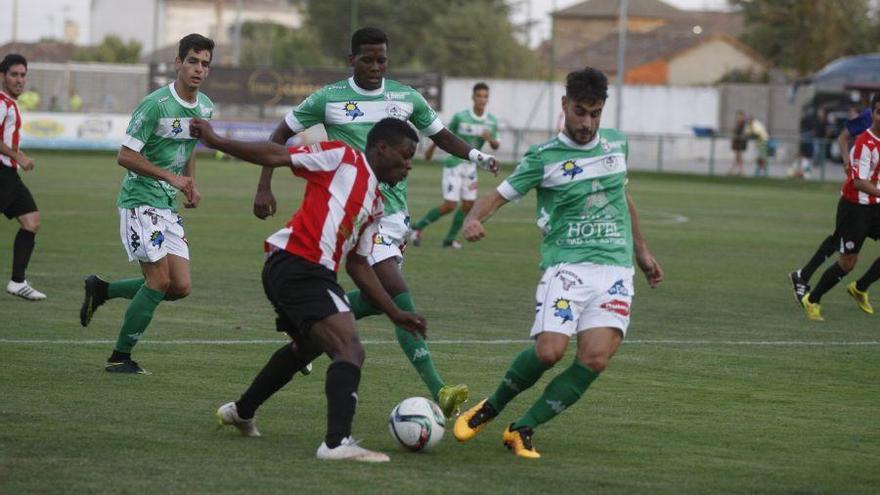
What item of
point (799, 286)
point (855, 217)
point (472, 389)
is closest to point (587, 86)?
point (472, 389)

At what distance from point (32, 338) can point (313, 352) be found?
455 cm

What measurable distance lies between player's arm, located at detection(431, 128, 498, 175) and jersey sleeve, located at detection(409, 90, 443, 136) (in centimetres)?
7

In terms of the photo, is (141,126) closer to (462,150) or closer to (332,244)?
(462,150)

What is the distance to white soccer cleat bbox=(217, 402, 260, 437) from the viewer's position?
7859 millimetres

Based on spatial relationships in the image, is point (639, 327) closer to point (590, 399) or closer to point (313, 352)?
point (590, 399)

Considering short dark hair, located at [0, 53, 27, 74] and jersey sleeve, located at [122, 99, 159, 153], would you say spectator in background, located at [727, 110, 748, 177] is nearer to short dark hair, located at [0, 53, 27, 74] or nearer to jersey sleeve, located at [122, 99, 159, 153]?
short dark hair, located at [0, 53, 27, 74]

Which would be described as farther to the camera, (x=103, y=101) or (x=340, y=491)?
(x=103, y=101)

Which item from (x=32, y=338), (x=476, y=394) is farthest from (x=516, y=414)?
(x=32, y=338)

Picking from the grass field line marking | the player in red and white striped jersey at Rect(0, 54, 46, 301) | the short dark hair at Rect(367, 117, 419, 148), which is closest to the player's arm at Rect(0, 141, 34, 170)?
the player in red and white striped jersey at Rect(0, 54, 46, 301)

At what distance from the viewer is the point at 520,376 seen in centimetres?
782

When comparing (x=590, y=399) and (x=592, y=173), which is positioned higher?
(x=592, y=173)

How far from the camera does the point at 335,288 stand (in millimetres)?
7379

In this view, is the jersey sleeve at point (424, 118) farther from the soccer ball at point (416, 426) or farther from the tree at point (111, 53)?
the tree at point (111, 53)

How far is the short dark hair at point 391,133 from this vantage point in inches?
291
